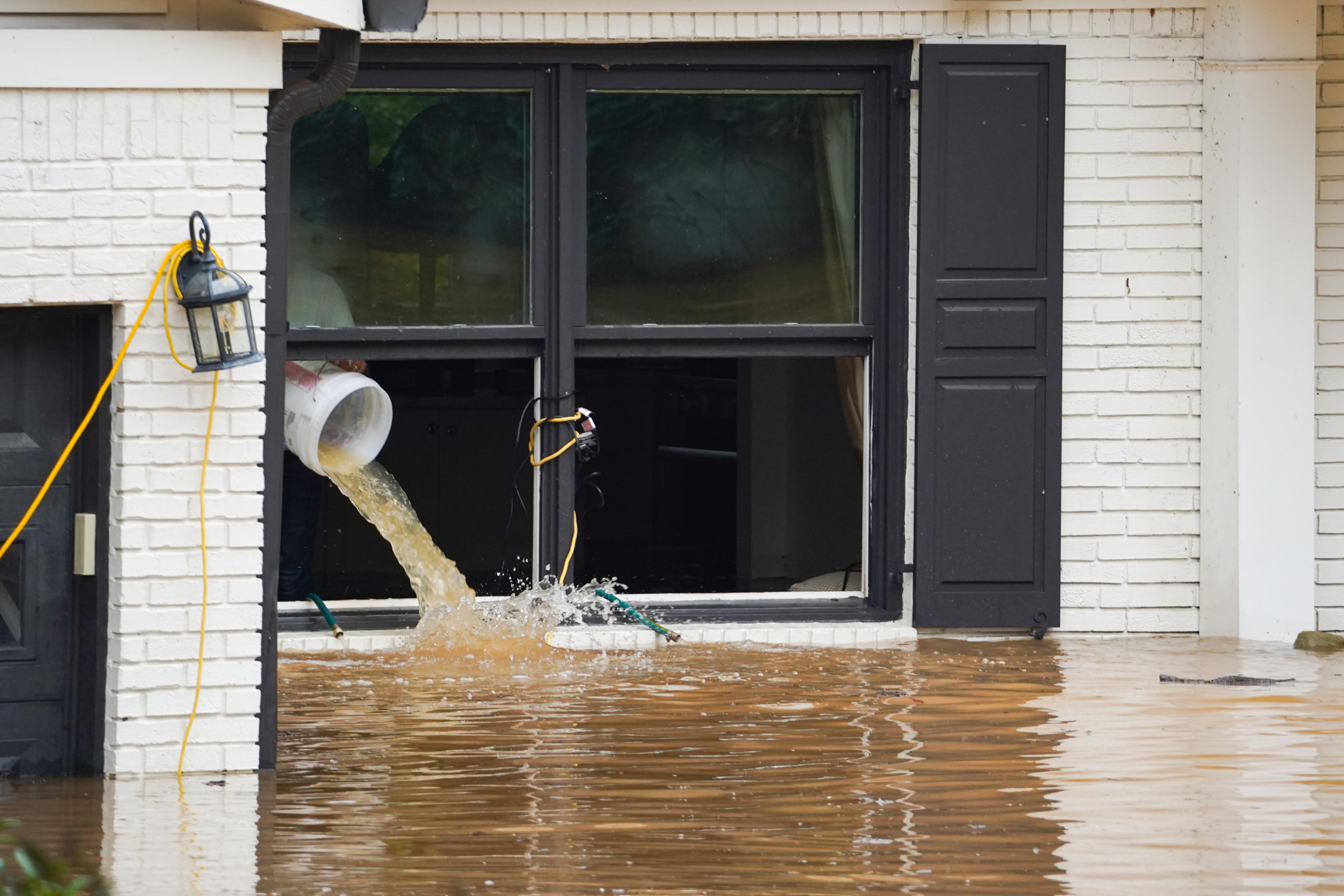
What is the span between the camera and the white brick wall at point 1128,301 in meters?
7.94

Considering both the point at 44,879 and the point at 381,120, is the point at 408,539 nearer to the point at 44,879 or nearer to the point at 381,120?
the point at 381,120

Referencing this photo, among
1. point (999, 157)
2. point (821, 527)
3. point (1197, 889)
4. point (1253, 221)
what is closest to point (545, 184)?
point (999, 157)

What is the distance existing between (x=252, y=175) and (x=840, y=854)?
2.69 m

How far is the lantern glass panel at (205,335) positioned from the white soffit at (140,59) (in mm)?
688

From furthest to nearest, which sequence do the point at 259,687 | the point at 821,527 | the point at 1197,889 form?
the point at 821,527 → the point at 259,687 → the point at 1197,889

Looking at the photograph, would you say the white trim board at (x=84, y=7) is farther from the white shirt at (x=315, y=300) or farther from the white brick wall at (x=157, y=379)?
the white shirt at (x=315, y=300)

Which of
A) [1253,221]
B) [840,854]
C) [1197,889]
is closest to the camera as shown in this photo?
[1197,889]

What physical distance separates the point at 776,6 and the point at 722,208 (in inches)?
37.4

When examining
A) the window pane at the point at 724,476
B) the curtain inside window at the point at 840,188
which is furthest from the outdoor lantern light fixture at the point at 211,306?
the curtain inside window at the point at 840,188

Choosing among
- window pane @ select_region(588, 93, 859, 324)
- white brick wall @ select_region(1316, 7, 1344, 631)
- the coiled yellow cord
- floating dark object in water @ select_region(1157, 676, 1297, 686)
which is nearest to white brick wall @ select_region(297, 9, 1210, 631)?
window pane @ select_region(588, 93, 859, 324)

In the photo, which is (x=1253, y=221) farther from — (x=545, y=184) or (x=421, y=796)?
(x=421, y=796)

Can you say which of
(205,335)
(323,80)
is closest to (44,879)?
(205,335)

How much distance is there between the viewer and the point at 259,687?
5.33m

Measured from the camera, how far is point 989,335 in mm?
7938
